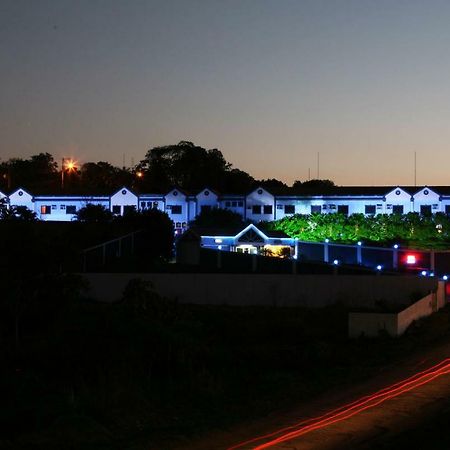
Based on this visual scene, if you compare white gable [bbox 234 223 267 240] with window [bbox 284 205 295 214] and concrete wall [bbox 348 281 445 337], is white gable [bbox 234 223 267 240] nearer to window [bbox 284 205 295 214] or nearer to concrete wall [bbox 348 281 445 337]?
window [bbox 284 205 295 214]

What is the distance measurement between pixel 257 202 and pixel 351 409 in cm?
7246

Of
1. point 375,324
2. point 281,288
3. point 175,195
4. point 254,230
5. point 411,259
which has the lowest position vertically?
point 375,324

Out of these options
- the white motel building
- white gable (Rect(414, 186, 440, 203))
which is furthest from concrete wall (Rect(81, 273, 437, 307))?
white gable (Rect(414, 186, 440, 203))

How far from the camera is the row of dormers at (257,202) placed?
85.3m

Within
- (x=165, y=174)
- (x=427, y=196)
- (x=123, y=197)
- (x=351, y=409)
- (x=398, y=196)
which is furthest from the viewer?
(x=165, y=174)

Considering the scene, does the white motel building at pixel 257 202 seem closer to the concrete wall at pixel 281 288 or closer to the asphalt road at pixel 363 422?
the concrete wall at pixel 281 288

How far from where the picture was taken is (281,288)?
1284 inches

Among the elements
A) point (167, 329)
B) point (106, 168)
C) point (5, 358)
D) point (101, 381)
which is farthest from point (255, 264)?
point (106, 168)

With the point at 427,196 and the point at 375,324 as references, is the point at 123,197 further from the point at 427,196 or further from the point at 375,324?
the point at 375,324

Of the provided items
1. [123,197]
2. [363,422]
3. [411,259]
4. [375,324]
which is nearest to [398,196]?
[123,197]

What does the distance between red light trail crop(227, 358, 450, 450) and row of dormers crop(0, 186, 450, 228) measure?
219 ft

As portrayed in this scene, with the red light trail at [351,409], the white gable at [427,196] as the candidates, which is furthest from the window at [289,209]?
the red light trail at [351,409]

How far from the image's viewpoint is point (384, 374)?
18797 mm

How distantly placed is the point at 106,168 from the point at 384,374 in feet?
380
